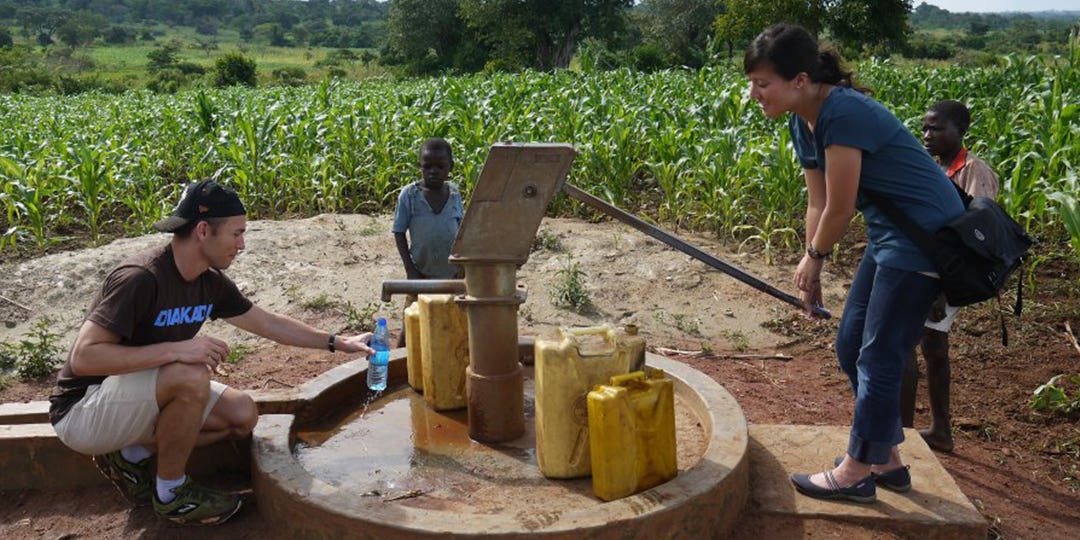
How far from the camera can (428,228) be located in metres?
4.27

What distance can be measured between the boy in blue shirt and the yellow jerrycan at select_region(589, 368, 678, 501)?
5.93 feet

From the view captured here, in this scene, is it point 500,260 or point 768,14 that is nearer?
point 500,260

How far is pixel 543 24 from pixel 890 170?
121 ft

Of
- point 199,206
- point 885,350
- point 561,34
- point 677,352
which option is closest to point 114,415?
point 199,206

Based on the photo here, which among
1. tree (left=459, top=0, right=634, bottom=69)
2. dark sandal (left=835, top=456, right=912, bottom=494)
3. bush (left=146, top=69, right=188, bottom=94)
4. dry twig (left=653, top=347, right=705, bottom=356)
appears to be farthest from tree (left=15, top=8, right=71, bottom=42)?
dark sandal (left=835, top=456, right=912, bottom=494)

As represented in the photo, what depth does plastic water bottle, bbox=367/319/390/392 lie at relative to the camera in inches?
124

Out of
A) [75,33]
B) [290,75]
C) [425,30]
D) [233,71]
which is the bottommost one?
[290,75]

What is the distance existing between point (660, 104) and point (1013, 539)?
6.70 m

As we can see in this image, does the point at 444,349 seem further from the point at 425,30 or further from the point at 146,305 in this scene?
the point at 425,30

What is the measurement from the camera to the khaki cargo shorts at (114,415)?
263 centimetres

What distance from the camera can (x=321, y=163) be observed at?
26.7 ft

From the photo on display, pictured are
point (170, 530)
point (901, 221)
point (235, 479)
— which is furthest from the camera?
point (235, 479)

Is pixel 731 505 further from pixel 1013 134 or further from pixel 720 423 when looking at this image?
pixel 1013 134

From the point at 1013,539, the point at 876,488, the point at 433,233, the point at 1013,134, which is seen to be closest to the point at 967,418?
the point at 1013,539
